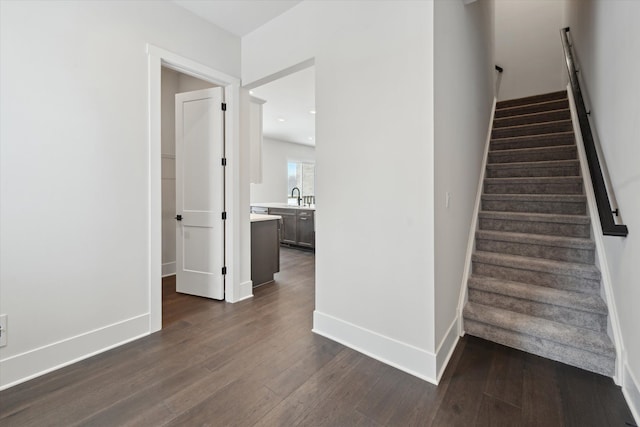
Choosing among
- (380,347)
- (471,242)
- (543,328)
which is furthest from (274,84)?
(543,328)

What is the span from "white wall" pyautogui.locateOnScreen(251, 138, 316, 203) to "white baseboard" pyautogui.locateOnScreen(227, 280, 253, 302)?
4577 millimetres

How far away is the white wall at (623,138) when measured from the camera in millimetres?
1604

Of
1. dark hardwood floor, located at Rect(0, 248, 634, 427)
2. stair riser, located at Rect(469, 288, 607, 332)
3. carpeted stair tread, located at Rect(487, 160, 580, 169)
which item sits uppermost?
carpeted stair tread, located at Rect(487, 160, 580, 169)

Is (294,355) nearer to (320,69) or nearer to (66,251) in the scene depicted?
(66,251)

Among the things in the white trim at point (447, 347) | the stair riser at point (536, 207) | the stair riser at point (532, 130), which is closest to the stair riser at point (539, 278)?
the white trim at point (447, 347)

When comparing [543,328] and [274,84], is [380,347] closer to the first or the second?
[543,328]

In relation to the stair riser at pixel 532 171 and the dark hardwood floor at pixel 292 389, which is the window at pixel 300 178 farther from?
the dark hardwood floor at pixel 292 389

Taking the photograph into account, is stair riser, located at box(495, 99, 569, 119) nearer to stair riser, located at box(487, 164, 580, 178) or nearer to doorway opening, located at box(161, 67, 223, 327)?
stair riser, located at box(487, 164, 580, 178)

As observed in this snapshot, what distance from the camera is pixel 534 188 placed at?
316 cm

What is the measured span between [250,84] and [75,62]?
1.45m

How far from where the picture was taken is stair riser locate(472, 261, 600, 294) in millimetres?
2252

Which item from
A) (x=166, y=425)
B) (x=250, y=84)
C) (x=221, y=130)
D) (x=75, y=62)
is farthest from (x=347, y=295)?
(x=75, y=62)

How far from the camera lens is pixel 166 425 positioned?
144 centimetres

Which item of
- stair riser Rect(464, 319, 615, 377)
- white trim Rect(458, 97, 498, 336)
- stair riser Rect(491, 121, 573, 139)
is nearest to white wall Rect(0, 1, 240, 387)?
white trim Rect(458, 97, 498, 336)
